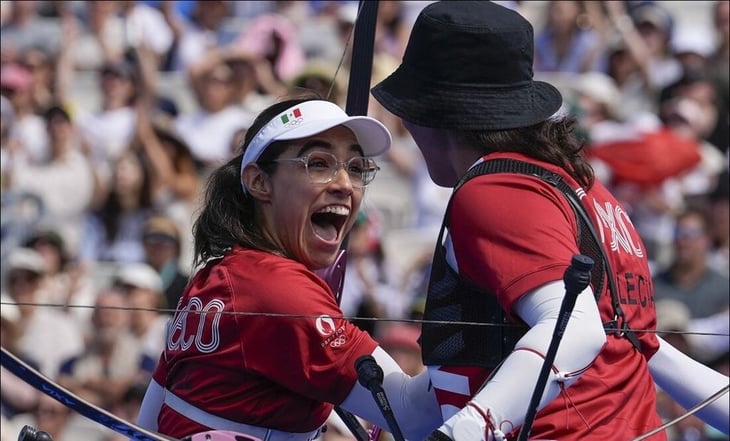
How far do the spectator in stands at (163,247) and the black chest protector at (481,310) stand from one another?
13.2 feet

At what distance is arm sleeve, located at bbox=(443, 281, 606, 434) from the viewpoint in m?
2.65

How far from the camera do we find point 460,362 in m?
2.93

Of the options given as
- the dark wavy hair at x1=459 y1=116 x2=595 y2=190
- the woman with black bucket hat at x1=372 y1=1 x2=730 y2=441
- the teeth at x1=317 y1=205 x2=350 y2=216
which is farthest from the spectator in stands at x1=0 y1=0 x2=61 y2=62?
the dark wavy hair at x1=459 y1=116 x2=595 y2=190

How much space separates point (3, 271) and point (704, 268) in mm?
3396

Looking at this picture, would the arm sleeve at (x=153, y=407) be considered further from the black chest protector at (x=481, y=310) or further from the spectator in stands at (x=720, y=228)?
the spectator in stands at (x=720, y=228)

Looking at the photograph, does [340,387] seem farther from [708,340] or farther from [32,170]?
[32,170]

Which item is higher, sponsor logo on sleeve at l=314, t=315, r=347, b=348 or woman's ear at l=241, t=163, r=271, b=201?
woman's ear at l=241, t=163, r=271, b=201

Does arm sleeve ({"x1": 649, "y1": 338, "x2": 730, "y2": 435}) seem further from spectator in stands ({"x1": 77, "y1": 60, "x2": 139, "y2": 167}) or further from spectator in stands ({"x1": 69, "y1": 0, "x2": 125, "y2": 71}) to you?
spectator in stands ({"x1": 69, "y1": 0, "x2": 125, "y2": 71})

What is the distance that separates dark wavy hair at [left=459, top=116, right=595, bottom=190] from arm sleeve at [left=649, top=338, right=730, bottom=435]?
1.53 feet

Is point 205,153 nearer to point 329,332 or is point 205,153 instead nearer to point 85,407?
point 329,332

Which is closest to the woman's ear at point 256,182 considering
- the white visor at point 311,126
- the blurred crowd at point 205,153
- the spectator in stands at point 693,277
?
the white visor at point 311,126

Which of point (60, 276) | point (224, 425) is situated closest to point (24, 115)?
point (60, 276)

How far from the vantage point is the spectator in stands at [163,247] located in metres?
6.98

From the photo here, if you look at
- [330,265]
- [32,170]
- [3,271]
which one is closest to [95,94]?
[32,170]
